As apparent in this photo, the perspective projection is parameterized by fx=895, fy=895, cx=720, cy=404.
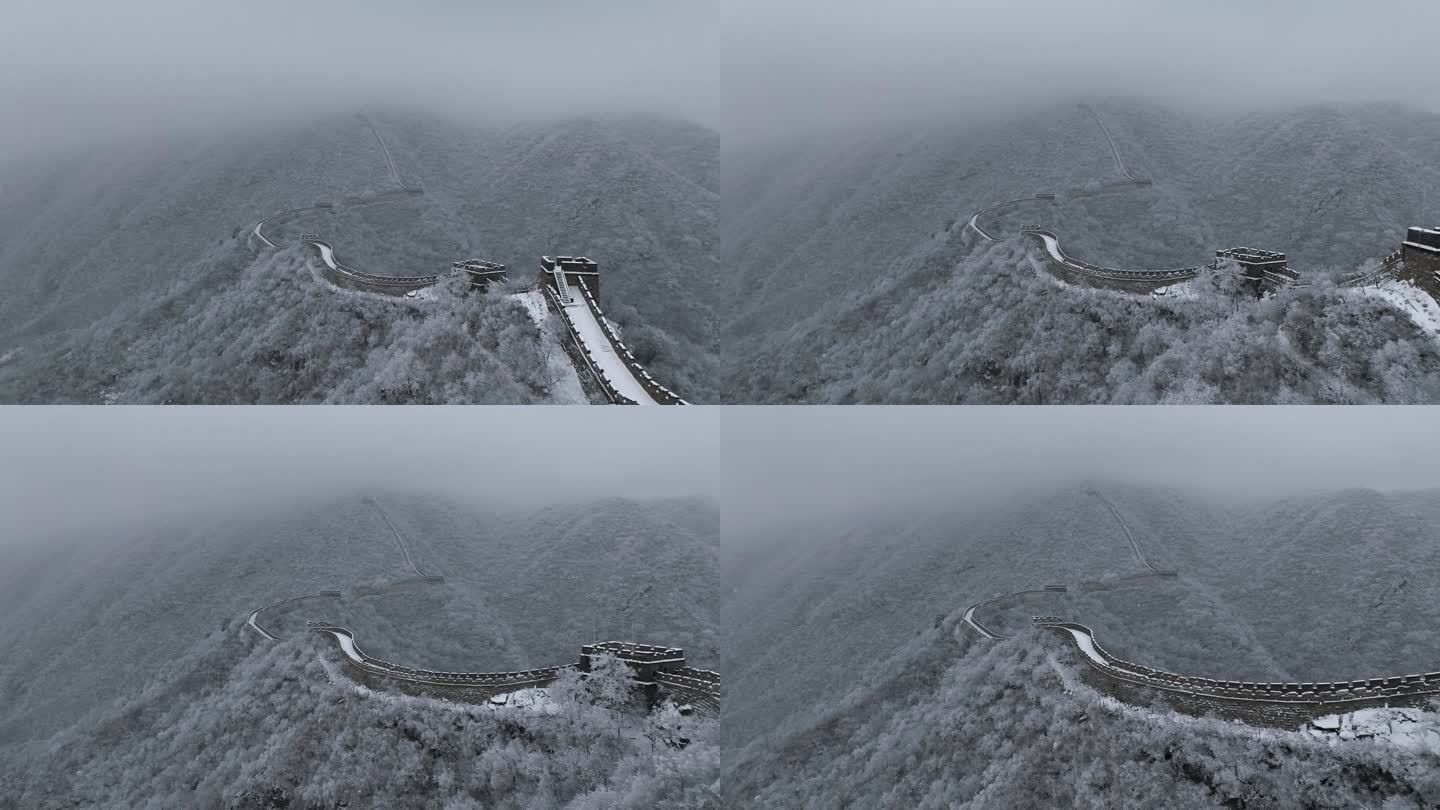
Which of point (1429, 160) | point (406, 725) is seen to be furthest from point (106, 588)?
point (1429, 160)

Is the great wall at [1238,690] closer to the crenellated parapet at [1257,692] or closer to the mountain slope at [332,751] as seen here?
the crenellated parapet at [1257,692]

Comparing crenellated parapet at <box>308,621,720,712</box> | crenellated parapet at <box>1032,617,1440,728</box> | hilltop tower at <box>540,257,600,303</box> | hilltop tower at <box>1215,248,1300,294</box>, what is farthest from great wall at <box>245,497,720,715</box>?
hilltop tower at <box>1215,248,1300,294</box>

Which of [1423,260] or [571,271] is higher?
[1423,260]

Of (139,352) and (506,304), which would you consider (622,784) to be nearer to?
(506,304)

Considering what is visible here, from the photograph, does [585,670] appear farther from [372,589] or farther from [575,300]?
[575,300]

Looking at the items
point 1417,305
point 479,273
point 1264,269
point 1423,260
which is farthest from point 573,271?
point 1423,260

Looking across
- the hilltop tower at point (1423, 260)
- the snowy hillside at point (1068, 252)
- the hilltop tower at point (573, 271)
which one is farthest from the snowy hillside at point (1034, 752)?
the hilltop tower at point (573, 271)
